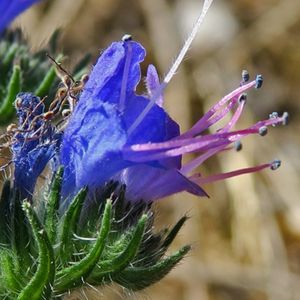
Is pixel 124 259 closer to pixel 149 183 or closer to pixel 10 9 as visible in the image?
pixel 149 183

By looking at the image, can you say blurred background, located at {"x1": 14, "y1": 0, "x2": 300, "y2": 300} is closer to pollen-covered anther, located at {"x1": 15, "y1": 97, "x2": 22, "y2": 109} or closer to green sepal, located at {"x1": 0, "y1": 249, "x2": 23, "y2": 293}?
pollen-covered anther, located at {"x1": 15, "y1": 97, "x2": 22, "y2": 109}

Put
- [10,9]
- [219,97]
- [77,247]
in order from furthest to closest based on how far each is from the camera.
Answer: [219,97], [10,9], [77,247]

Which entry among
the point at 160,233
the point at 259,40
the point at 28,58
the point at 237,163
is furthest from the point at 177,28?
the point at 160,233

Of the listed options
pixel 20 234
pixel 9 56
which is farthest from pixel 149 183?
pixel 9 56

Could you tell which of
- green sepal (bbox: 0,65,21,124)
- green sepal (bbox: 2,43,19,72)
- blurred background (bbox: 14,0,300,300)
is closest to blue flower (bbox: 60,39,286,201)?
green sepal (bbox: 0,65,21,124)

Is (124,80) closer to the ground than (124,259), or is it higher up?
higher up

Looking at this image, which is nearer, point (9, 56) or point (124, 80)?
point (124, 80)
